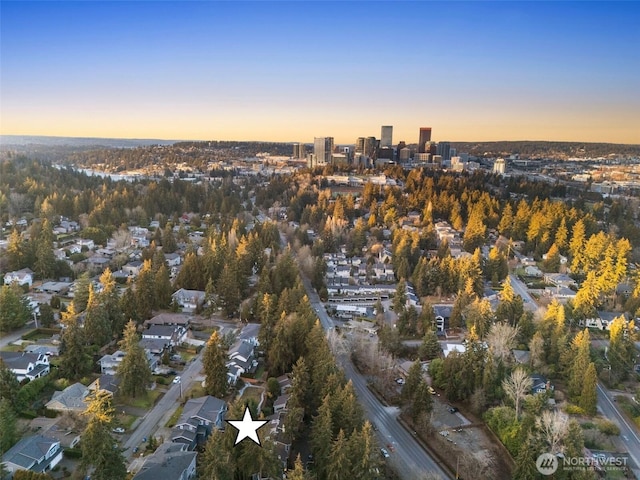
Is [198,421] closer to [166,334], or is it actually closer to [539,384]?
[166,334]

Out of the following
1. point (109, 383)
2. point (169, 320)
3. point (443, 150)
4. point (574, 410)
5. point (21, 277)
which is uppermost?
point (443, 150)

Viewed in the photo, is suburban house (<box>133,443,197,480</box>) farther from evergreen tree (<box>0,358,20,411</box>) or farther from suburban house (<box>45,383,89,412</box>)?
evergreen tree (<box>0,358,20,411</box>)

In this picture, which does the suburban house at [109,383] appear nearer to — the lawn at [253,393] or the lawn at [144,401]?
the lawn at [144,401]

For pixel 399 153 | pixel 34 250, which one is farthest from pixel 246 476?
pixel 399 153

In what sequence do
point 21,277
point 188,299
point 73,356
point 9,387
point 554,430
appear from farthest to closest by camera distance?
point 21,277, point 188,299, point 73,356, point 9,387, point 554,430

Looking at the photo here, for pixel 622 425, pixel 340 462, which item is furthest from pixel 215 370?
pixel 622 425

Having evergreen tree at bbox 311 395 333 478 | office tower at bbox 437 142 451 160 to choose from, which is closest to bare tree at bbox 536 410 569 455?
evergreen tree at bbox 311 395 333 478

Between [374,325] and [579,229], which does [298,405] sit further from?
[579,229]
